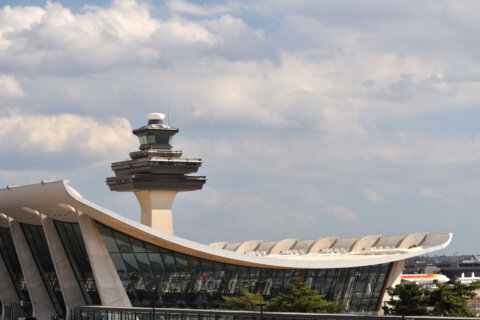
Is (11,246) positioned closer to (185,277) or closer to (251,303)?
(185,277)

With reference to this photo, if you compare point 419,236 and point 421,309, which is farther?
point 419,236

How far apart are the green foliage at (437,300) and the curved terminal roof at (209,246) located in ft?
36.5

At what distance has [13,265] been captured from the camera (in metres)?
78.3

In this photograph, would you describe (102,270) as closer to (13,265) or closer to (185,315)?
(185,315)

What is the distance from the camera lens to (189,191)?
100312mm

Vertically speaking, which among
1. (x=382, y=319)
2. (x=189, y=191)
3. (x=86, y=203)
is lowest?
(x=382, y=319)

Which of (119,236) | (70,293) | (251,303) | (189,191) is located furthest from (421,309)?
(189,191)

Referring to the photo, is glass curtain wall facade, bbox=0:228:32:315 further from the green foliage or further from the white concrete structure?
the green foliage

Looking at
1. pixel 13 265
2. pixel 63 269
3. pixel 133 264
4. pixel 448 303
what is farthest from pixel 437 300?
pixel 13 265

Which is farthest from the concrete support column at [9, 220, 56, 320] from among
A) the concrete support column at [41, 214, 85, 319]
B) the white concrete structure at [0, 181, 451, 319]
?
the concrete support column at [41, 214, 85, 319]

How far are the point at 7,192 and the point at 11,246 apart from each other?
15797 millimetres

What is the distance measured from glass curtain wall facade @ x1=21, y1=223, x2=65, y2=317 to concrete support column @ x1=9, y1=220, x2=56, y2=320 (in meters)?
0.32

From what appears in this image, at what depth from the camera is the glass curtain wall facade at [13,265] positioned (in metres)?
76.8

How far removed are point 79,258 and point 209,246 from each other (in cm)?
1080
